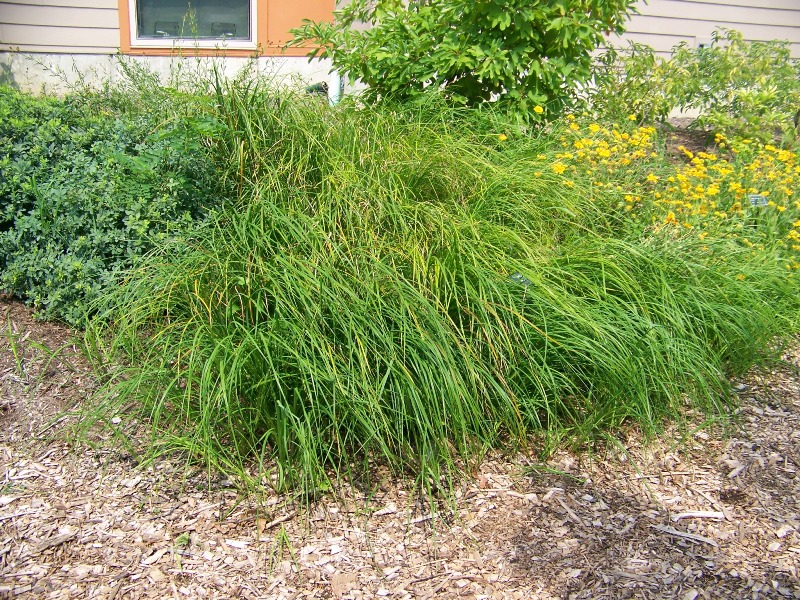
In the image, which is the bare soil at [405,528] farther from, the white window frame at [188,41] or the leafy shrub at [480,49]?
the white window frame at [188,41]

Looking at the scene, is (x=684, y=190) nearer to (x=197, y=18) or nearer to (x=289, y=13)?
(x=289, y=13)

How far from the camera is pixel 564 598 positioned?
2.42m

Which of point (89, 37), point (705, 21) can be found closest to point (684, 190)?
point (705, 21)

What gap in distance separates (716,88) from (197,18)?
512cm

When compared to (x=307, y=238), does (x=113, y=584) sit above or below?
below

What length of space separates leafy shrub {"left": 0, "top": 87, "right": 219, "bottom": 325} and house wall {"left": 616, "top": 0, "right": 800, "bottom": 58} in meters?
6.50

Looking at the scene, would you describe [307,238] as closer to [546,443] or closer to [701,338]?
[546,443]

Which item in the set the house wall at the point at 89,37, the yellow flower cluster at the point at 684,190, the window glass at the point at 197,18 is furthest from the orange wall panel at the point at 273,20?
the yellow flower cluster at the point at 684,190

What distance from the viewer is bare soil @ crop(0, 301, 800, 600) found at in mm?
2428

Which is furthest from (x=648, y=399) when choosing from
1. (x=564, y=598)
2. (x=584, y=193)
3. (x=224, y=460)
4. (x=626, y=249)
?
(x=224, y=460)

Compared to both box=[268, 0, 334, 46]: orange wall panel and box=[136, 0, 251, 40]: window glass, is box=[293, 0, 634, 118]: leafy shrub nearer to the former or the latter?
box=[268, 0, 334, 46]: orange wall panel

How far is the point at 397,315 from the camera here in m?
2.89

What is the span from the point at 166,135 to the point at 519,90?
2441 mm

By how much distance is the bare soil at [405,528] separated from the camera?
95.6 inches
